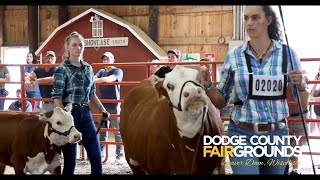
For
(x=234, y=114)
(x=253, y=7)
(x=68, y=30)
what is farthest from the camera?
(x=68, y=30)

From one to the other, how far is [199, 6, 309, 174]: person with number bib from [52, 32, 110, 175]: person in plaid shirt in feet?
2.77

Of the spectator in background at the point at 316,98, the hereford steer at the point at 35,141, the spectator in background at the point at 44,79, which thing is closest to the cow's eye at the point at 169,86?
the hereford steer at the point at 35,141

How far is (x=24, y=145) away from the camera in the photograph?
253cm

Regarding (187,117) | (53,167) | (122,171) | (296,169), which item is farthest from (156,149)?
(122,171)

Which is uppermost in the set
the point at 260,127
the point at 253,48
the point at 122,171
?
the point at 253,48

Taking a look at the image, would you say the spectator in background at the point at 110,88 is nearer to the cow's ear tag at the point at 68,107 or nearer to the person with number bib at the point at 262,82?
the cow's ear tag at the point at 68,107

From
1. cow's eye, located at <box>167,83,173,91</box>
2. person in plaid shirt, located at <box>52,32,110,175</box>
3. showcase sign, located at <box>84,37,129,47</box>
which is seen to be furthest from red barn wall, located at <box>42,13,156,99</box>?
cow's eye, located at <box>167,83,173,91</box>

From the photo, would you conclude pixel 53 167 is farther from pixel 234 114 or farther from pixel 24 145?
pixel 234 114

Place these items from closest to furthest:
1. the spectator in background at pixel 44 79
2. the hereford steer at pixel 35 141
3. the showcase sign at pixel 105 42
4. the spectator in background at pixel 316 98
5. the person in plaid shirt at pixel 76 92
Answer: the person in plaid shirt at pixel 76 92
the hereford steer at pixel 35 141
the spectator in background at pixel 316 98
the spectator in background at pixel 44 79
the showcase sign at pixel 105 42

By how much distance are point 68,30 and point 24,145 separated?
215 centimetres

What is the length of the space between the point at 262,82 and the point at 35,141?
143 cm

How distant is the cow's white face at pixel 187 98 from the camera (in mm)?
1671

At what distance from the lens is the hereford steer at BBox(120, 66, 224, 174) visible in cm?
174

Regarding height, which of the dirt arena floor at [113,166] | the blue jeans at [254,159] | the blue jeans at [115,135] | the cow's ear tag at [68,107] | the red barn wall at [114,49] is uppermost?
the red barn wall at [114,49]
